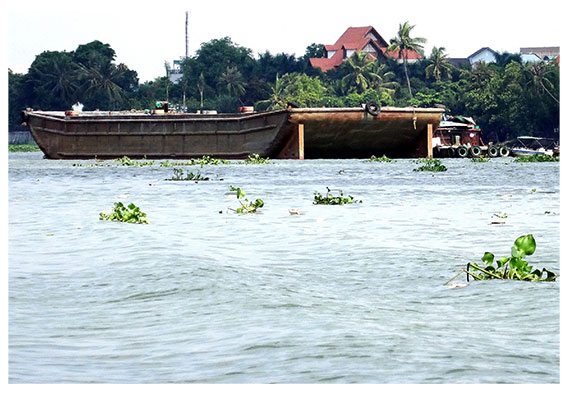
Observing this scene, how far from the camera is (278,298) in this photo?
346 inches

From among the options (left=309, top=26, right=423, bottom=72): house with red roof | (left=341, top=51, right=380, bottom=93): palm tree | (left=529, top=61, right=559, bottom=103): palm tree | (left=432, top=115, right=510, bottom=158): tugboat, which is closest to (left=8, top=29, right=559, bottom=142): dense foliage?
(left=341, top=51, right=380, bottom=93): palm tree

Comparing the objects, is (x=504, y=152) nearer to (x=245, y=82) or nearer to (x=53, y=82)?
(x=245, y=82)

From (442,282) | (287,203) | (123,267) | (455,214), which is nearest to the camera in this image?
(442,282)

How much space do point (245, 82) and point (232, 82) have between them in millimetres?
3140

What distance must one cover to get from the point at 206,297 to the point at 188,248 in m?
3.43

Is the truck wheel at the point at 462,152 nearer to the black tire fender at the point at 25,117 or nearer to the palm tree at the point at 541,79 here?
the black tire fender at the point at 25,117

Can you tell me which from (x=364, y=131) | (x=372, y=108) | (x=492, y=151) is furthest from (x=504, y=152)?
(x=372, y=108)

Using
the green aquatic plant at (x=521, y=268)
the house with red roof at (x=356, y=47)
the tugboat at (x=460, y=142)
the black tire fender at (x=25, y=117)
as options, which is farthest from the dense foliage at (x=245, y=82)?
the green aquatic plant at (x=521, y=268)

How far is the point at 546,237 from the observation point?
13.1m

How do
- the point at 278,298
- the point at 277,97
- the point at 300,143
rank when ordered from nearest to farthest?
the point at 278,298, the point at 300,143, the point at 277,97

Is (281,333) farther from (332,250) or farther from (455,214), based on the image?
(455,214)

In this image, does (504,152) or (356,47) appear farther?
(356,47)

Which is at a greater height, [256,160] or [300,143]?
[300,143]

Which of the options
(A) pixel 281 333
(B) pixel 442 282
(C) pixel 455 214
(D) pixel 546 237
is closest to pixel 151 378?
(A) pixel 281 333
